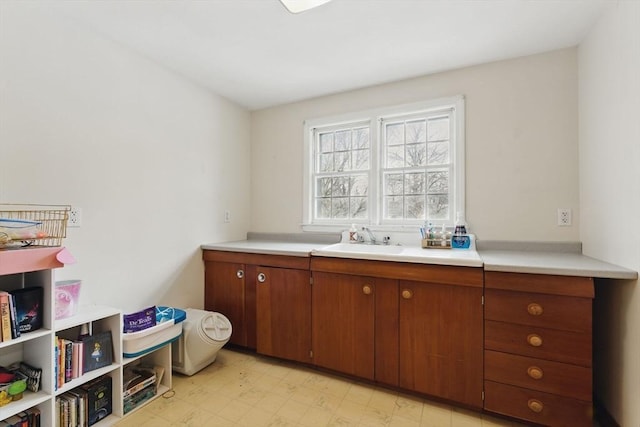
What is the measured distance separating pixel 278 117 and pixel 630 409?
3253 millimetres

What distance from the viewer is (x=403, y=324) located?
1.89 m

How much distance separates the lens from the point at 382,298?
1946mm

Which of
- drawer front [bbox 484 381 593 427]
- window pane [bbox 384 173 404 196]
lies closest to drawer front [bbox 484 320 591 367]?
drawer front [bbox 484 381 593 427]

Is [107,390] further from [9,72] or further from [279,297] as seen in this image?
[9,72]

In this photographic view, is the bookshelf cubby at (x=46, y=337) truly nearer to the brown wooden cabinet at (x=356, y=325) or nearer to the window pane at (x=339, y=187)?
the brown wooden cabinet at (x=356, y=325)

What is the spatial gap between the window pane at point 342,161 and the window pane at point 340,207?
0.30m

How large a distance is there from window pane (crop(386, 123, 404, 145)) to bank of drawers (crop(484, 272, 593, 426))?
1444mm

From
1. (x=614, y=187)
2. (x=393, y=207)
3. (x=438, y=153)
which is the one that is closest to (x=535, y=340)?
(x=614, y=187)

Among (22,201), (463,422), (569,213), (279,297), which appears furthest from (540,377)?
(22,201)

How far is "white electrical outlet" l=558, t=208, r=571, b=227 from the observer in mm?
2053

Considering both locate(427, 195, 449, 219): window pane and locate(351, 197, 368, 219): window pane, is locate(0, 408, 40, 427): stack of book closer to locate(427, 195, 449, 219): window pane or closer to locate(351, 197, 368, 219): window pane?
locate(351, 197, 368, 219): window pane

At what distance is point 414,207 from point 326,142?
1.11m

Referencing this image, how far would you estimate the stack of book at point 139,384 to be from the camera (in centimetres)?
174

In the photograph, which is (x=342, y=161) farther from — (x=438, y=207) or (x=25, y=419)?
(x=25, y=419)
